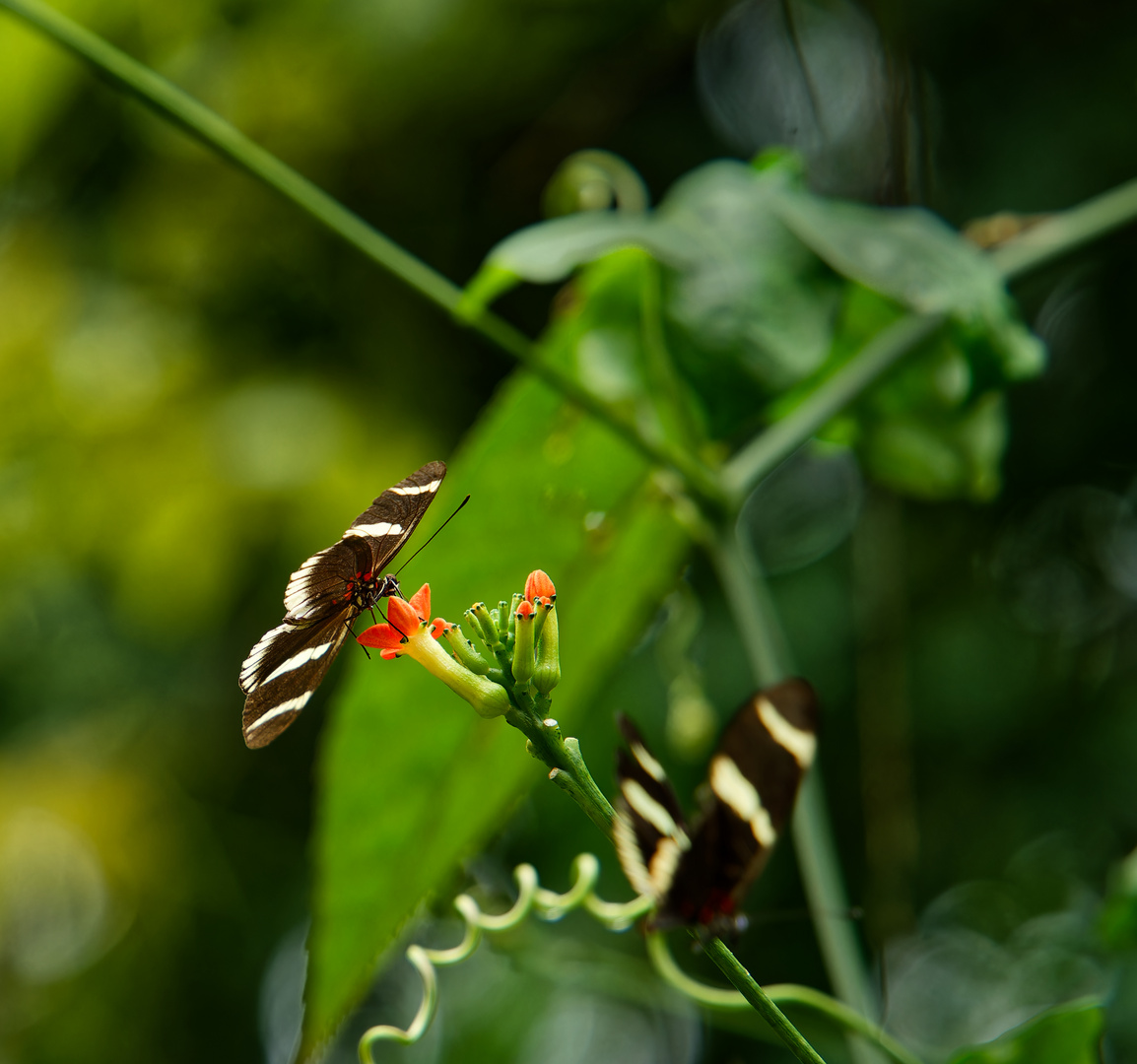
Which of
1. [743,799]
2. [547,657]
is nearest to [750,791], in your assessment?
[743,799]

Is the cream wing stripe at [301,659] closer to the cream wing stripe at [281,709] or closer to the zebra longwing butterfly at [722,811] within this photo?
the cream wing stripe at [281,709]

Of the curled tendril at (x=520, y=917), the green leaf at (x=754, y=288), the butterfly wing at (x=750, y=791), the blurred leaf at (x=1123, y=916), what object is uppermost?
the green leaf at (x=754, y=288)

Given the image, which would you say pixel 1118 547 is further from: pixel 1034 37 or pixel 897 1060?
pixel 897 1060

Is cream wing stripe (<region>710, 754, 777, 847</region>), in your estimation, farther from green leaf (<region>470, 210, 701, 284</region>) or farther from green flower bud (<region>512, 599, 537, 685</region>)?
green leaf (<region>470, 210, 701, 284</region>)

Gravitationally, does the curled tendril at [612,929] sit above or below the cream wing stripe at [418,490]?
below

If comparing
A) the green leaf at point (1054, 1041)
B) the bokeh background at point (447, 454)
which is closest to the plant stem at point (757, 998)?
the green leaf at point (1054, 1041)

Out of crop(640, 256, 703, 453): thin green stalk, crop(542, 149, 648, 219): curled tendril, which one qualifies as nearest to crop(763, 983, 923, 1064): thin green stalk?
crop(640, 256, 703, 453): thin green stalk

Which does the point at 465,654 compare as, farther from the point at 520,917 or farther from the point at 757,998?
the point at 520,917
